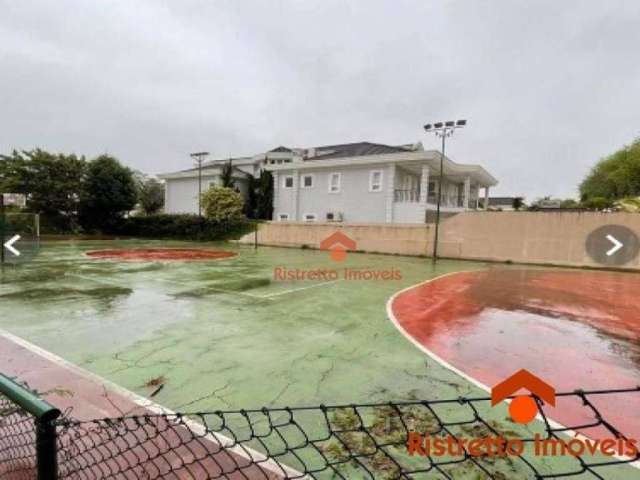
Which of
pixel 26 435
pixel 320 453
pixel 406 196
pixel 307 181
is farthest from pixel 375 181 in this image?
pixel 26 435

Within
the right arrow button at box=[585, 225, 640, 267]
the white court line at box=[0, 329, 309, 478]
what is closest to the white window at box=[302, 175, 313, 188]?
the right arrow button at box=[585, 225, 640, 267]

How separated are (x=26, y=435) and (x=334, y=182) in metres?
23.2

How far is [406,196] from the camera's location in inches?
922

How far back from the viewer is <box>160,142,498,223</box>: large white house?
2270cm

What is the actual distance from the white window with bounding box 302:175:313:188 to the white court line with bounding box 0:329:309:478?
21660 millimetres

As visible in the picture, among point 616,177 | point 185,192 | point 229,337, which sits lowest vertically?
point 229,337

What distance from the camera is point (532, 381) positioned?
13.7 ft

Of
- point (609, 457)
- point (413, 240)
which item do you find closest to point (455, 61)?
point (413, 240)

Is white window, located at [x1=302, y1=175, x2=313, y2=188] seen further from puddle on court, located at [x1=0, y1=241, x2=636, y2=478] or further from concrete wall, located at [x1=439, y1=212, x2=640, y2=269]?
puddle on court, located at [x1=0, y1=241, x2=636, y2=478]

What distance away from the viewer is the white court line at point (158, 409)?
2.53 meters

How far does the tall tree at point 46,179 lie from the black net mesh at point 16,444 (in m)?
31.7

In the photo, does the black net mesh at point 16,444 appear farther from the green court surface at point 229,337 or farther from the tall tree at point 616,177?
the tall tree at point 616,177

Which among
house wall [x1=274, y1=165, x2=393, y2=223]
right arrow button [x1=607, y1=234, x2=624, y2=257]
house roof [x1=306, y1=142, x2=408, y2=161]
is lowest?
right arrow button [x1=607, y1=234, x2=624, y2=257]

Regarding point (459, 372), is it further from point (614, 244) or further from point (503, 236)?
point (614, 244)
